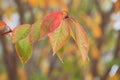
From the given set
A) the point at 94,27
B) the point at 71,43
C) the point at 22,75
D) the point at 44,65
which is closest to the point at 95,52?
the point at 94,27

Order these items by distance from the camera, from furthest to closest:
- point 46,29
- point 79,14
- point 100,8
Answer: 1. point 100,8
2. point 79,14
3. point 46,29

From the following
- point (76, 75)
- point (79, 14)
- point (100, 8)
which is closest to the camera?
point (76, 75)

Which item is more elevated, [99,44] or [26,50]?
[26,50]

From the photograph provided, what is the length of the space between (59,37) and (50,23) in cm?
4

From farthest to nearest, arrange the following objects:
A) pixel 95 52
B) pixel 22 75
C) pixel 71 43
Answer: pixel 71 43 < pixel 22 75 < pixel 95 52

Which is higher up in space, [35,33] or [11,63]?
[35,33]

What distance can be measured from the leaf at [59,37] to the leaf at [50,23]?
0.05 ft

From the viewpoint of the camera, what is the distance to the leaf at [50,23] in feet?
2.51

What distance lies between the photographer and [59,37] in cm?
78

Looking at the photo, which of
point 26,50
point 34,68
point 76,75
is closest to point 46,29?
point 26,50

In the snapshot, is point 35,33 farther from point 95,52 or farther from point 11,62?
point 95,52

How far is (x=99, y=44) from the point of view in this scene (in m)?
2.53

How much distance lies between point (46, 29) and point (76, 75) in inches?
58.0

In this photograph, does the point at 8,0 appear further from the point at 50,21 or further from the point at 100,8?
the point at 50,21
